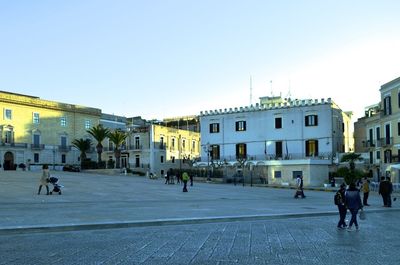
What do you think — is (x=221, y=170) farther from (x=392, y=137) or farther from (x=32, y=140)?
(x=32, y=140)

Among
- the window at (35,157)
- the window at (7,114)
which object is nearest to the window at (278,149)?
the window at (35,157)

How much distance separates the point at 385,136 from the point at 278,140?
13.1 meters

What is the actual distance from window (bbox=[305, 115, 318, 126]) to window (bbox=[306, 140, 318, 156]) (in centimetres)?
202

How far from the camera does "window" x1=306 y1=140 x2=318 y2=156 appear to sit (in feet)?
193

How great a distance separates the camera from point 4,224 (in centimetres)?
1402

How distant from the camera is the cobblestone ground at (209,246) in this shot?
920cm

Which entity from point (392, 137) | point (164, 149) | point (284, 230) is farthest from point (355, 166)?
point (284, 230)

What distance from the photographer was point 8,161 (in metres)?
72.8

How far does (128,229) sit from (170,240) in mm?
2792

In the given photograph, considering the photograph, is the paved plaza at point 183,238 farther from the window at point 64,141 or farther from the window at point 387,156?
the window at point 64,141

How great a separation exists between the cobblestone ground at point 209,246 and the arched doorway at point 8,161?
6171 cm

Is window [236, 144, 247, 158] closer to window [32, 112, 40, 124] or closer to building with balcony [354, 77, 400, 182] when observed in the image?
building with balcony [354, 77, 400, 182]

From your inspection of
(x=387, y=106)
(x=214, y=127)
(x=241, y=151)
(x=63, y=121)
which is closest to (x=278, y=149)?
(x=241, y=151)

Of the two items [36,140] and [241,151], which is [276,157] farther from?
[36,140]
